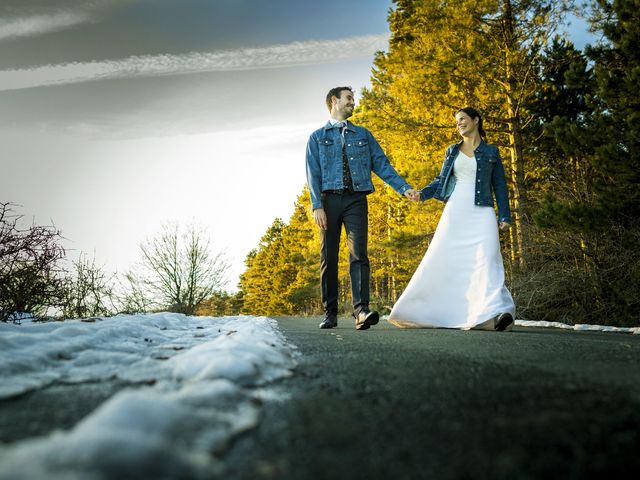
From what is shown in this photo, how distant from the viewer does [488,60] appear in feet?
33.8

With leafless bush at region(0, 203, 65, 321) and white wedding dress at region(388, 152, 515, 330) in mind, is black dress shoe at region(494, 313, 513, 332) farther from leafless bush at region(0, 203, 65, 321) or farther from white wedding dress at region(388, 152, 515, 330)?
leafless bush at region(0, 203, 65, 321)

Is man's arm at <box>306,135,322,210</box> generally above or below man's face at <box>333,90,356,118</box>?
below

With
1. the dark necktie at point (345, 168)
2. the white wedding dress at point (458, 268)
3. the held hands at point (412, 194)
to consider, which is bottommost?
the white wedding dress at point (458, 268)

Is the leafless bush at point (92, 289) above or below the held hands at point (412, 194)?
below

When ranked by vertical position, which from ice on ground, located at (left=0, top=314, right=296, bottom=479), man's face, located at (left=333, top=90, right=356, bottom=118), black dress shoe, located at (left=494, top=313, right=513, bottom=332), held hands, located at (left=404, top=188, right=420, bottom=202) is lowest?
black dress shoe, located at (left=494, top=313, right=513, bottom=332)

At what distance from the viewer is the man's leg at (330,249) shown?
17.0ft

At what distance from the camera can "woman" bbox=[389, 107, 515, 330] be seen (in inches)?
189

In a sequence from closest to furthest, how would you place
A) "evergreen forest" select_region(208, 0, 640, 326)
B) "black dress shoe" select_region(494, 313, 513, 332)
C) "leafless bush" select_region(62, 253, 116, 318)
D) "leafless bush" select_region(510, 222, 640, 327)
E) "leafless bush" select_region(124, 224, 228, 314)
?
"black dress shoe" select_region(494, 313, 513, 332) → "evergreen forest" select_region(208, 0, 640, 326) → "leafless bush" select_region(510, 222, 640, 327) → "leafless bush" select_region(62, 253, 116, 318) → "leafless bush" select_region(124, 224, 228, 314)

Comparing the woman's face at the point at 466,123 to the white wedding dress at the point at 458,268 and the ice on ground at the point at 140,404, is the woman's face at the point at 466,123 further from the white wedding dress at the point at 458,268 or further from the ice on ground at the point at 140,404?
the ice on ground at the point at 140,404

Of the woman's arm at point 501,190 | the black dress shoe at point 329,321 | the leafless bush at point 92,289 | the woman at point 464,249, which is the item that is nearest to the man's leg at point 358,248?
the black dress shoe at point 329,321

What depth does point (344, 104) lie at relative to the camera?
523cm

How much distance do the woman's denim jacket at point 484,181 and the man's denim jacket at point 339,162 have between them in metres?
0.41

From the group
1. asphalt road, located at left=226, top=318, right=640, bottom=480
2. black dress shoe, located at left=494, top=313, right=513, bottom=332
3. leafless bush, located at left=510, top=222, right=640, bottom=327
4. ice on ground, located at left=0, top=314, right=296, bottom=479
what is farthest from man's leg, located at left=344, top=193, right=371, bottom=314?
leafless bush, located at left=510, top=222, right=640, bottom=327

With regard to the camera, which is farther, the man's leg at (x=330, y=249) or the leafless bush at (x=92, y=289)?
the leafless bush at (x=92, y=289)
